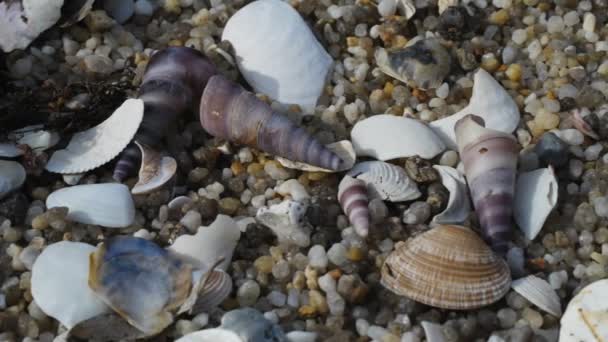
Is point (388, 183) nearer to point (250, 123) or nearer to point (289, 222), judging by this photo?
point (289, 222)

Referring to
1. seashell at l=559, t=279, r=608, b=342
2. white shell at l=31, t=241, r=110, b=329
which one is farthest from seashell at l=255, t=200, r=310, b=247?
seashell at l=559, t=279, r=608, b=342

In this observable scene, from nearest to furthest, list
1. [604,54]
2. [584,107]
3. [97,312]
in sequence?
[97,312], [584,107], [604,54]

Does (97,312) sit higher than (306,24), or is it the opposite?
(306,24)

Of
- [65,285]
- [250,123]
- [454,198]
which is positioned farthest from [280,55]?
[65,285]

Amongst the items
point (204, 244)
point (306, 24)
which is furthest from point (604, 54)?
point (204, 244)

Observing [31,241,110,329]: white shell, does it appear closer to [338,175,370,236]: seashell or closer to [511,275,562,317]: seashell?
[338,175,370,236]: seashell

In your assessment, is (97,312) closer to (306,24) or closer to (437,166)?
(437,166)
